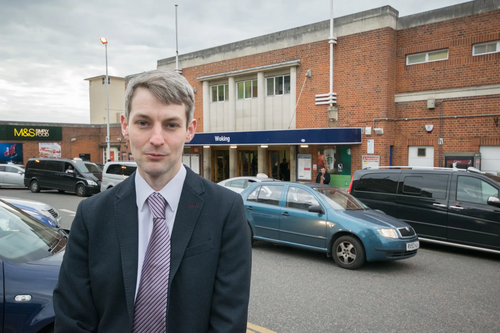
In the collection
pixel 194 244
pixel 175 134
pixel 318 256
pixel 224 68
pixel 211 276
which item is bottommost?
pixel 318 256

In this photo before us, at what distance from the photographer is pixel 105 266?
5.40 ft

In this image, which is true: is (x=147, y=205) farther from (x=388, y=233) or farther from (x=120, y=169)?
(x=120, y=169)

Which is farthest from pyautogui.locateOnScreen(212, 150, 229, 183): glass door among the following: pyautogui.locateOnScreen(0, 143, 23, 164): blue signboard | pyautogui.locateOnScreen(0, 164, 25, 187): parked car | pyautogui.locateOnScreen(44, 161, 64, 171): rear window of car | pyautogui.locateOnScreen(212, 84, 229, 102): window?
pyautogui.locateOnScreen(0, 143, 23, 164): blue signboard

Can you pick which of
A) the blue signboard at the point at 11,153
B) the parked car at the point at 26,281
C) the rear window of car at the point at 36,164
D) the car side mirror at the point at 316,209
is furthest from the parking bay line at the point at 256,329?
the blue signboard at the point at 11,153

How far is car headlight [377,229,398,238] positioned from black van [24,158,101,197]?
52.6 feet

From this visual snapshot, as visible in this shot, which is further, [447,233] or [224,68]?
[224,68]

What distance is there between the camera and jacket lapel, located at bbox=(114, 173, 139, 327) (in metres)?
1.60

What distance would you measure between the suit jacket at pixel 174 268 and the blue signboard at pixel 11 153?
3662 centimetres

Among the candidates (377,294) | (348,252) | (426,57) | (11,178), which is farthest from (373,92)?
(11,178)

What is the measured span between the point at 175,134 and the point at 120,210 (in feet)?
1.39

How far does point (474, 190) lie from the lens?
8008mm

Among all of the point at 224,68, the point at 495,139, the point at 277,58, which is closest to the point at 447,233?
the point at 495,139

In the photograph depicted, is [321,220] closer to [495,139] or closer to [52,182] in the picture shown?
[495,139]

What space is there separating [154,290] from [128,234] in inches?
10.5
